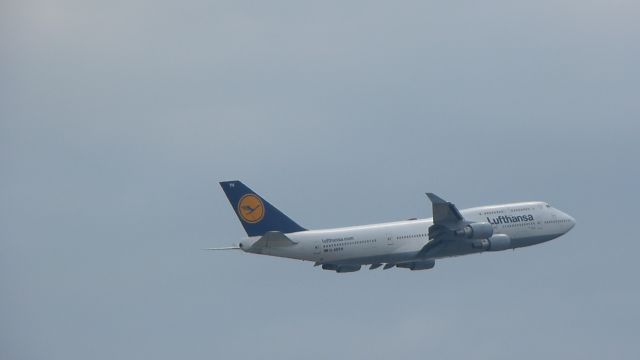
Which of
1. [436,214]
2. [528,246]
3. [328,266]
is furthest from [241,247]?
[528,246]

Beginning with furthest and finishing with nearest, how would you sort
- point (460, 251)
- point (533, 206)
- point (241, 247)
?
point (533, 206) → point (460, 251) → point (241, 247)

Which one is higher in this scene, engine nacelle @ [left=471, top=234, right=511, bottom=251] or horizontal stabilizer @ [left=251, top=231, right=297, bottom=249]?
horizontal stabilizer @ [left=251, top=231, right=297, bottom=249]

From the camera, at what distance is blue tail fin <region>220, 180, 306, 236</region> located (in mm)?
81812

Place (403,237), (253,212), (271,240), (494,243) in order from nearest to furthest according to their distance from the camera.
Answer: (271,240) < (253,212) < (403,237) < (494,243)

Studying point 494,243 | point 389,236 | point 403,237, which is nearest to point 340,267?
point 389,236

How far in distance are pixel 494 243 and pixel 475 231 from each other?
2.90m

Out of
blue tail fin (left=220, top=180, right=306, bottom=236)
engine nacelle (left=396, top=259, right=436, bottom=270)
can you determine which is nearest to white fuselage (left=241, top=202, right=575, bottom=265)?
blue tail fin (left=220, top=180, right=306, bottom=236)

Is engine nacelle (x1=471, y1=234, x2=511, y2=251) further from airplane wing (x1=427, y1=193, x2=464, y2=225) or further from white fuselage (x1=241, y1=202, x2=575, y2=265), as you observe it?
airplane wing (x1=427, y1=193, x2=464, y2=225)

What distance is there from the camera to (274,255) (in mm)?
81312

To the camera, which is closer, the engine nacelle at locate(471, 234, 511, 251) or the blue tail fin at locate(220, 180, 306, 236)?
the blue tail fin at locate(220, 180, 306, 236)

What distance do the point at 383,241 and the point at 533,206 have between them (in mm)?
14680

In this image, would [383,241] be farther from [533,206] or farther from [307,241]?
[533,206]

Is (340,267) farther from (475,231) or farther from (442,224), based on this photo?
(475,231)

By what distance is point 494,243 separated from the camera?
285 feet
